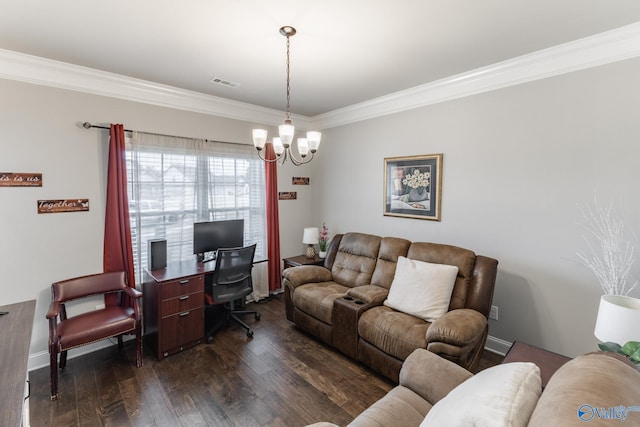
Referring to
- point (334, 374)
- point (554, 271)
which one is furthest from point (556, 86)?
point (334, 374)

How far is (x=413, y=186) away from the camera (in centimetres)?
339

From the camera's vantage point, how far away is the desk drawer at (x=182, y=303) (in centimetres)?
279

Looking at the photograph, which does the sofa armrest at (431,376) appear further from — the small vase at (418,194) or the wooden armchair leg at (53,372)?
the wooden armchair leg at (53,372)

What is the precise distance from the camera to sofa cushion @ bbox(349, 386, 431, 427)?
4.43ft

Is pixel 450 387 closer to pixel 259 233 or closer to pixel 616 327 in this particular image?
Answer: pixel 616 327

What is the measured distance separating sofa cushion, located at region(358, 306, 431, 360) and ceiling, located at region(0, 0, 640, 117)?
2.21m

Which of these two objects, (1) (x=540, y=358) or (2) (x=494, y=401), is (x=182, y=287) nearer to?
(2) (x=494, y=401)

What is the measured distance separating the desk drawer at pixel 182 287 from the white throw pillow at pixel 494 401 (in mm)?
2498

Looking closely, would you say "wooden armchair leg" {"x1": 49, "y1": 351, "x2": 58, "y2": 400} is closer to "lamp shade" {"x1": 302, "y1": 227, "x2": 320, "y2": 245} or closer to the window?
the window

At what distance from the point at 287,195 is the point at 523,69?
3.11m

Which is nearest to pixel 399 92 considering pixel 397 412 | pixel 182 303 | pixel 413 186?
pixel 413 186

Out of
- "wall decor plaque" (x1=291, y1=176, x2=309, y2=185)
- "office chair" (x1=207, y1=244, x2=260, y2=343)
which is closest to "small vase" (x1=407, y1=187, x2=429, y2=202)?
"wall decor plaque" (x1=291, y1=176, x2=309, y2=185)

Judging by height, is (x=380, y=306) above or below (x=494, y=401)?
below

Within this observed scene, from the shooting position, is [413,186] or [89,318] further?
[413,186]
